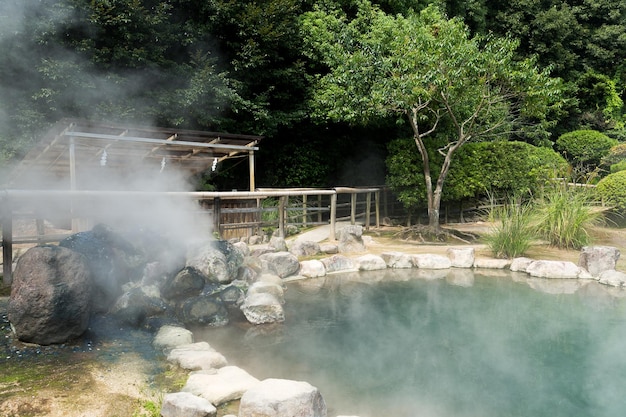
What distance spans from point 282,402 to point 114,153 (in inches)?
316

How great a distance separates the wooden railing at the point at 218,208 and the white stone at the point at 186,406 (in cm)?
368

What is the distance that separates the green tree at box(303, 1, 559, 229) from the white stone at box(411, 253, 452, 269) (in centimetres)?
226

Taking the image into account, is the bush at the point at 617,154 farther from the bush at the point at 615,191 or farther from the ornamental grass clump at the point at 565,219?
the ornamental grass clump at the point at 565,219

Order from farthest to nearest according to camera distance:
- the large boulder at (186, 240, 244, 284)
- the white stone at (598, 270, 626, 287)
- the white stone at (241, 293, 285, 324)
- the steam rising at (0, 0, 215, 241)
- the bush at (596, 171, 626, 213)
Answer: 1. the bush at (596, 171, 626, 213)
2. the steam rising at (0, 0, 215, 241)
3. the white stone at (598, 270, 626, 287)
4. the large boulder at (186, 240, 244, 284)
5. the white stone at (241, 293, 285, 324)

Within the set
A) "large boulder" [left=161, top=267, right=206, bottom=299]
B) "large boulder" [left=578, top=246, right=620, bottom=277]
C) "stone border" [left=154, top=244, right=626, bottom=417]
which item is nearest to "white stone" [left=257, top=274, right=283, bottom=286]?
"stone border" [left=154, top=244, right=626, bottom=417]

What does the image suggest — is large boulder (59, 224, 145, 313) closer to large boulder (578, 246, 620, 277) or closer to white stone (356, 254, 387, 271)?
white stone (356, 254, 387, 271)

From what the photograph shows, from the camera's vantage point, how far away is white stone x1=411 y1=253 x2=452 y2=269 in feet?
27.3

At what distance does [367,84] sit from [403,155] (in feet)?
8.59

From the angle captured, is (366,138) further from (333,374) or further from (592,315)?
(333,374)

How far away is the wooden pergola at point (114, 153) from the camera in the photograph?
8.08 meters

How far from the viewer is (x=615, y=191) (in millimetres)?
11766

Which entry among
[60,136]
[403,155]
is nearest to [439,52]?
[403,155]

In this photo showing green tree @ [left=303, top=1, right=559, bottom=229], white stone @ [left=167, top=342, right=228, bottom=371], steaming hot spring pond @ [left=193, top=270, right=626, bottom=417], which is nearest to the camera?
steaming hot spring pond @ [left=193, top=270, right=626, bottom=417]

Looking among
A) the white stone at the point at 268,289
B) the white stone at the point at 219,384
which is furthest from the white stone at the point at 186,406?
the white stone at the point at 268,289
